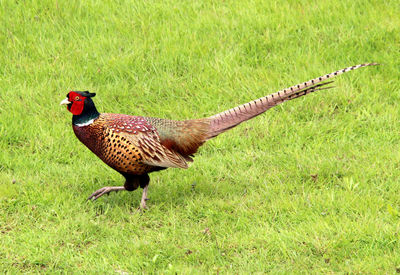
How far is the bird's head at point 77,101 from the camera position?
16.8ft

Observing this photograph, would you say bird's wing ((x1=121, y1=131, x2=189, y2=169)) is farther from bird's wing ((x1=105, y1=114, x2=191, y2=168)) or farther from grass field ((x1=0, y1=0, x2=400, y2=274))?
grass field ((x1=0, y1=0, x2=400, y2=274))

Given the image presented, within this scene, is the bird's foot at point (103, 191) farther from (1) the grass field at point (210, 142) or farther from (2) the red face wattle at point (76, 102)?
(2) the red face wattle at point (76, 102)

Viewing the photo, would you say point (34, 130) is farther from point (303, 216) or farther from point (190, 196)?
point (303, 216)

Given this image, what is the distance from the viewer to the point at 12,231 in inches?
200

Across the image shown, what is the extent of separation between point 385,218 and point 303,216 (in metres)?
0.64

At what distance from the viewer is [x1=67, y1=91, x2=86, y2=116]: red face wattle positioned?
5129 millimetres

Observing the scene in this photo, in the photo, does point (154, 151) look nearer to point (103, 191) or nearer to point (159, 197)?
point (159, 197)

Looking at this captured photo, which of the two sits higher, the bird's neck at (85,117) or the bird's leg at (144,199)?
the bird's neck at (85,117)

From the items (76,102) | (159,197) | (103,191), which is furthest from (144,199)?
(76,102)

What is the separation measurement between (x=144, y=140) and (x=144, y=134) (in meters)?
0.07

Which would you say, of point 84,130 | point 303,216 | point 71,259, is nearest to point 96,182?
point 84,130

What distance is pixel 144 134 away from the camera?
529cm

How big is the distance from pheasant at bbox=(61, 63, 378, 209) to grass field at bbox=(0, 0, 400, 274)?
372mm

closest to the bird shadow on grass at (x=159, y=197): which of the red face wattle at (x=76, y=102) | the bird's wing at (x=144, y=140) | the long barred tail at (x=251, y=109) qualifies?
the bird's wing at (x=144, y=140)
